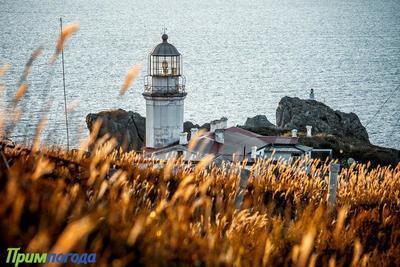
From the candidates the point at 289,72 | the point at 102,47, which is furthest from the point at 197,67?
the point at 102,47

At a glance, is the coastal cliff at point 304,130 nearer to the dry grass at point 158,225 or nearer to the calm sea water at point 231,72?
the calm sea water at point 231,72

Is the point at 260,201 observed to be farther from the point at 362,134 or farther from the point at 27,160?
the point at 362,134

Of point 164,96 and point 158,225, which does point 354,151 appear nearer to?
point 164,96

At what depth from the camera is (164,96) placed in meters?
34.7

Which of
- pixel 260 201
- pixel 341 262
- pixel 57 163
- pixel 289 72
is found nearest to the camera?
pixel 341 262

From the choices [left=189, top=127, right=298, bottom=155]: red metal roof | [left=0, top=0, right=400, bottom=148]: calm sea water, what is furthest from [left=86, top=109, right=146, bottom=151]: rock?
[left=189, top=127, right=298, bottom=155]: red metal roof

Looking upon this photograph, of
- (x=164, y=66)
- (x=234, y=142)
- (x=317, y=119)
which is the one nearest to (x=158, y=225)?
(x=234, y=142)

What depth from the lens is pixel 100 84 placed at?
85875 mm

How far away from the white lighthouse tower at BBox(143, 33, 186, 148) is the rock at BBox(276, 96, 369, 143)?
22.4m

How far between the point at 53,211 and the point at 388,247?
354 centimetres

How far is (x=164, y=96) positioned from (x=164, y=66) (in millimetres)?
1577

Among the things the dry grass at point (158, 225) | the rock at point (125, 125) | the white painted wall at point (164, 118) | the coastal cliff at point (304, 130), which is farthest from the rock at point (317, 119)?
the dry grass at point (158, 225)

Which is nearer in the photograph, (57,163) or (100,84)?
(57,163)

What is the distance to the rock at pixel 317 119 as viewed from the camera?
58094 mm
